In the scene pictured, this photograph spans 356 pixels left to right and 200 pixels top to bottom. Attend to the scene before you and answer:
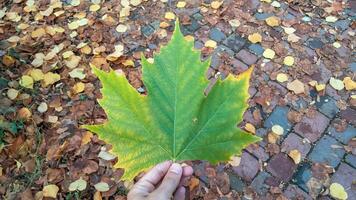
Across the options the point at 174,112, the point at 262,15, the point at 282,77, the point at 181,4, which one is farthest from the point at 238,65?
the point at 174,112

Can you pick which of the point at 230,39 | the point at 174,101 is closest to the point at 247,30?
the point at 230,39

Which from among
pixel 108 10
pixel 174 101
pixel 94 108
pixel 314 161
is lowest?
pixel 314 161

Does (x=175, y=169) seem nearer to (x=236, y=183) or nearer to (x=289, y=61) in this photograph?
(x=236, y=183)

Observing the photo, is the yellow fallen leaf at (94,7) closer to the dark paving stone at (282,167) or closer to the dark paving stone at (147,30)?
the dark paving stone at (147,30)

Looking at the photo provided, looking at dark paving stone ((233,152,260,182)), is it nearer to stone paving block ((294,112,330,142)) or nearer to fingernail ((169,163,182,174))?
stone paving block ((294,112,330,142))

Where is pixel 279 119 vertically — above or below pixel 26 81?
below

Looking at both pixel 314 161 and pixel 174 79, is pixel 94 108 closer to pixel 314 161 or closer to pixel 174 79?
pixel 314 161
